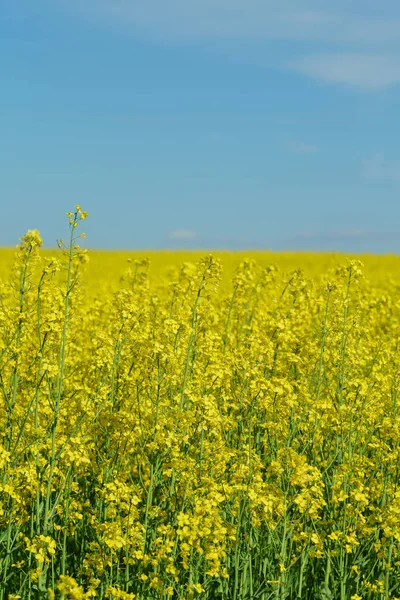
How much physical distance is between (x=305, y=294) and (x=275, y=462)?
12.2ft

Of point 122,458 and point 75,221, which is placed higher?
point 75,221

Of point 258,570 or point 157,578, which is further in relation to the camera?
point 258,570

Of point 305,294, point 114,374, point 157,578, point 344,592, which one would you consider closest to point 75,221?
point 114,374

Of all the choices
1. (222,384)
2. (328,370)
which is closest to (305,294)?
(328,370)

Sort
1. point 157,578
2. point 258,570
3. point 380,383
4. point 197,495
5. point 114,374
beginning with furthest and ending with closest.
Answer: point 380,383 → point 114,374 → point 258,570 → point 197,495 → point 157,578

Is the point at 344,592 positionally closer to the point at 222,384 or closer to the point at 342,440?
the point at 342,440

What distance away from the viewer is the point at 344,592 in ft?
16.8

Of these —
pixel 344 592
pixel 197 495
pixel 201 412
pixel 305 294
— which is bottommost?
pixel 344 592

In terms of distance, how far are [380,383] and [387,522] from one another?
1.54 meters

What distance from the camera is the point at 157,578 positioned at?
4.33 meters

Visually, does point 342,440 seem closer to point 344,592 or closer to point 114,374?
point 344,592

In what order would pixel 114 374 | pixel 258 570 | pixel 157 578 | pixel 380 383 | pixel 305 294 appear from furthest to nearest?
pixel 305 294 → pixel 380 383 → pixel 114 374 → pixel 258 570 → pixel 157 578

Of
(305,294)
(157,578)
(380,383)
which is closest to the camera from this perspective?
(157,578)

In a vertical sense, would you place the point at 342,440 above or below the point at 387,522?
above
